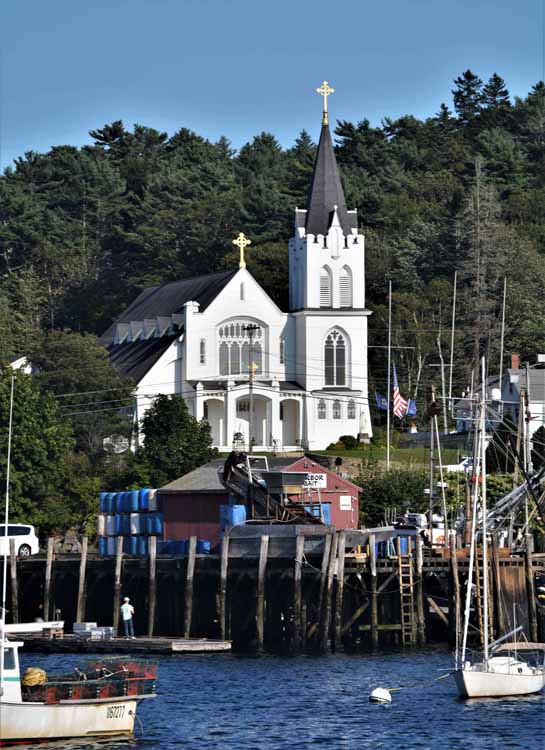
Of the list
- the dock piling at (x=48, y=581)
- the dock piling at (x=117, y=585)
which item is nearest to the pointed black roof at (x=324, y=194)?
the dock piling at (x=48, y=581)

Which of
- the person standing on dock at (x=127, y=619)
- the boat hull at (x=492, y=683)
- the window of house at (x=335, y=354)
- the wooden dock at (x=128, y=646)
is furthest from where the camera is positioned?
A: the window of house at (x=335, y=354)

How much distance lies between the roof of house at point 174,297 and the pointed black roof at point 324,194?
663 centimetres

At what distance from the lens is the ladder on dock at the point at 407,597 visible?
70.7 metres

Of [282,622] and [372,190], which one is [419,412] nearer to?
[372,190]

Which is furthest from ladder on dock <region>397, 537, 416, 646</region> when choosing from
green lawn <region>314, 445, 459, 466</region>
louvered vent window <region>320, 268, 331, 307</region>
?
louvered vent window <region>320, 268, 331, 307</region>

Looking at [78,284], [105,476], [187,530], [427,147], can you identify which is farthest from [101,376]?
[427,147]

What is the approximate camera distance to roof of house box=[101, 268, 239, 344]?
126 meters

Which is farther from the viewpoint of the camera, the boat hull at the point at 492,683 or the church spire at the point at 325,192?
the church spire at the point at 325,192

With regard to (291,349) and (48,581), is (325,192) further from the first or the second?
(48,581)

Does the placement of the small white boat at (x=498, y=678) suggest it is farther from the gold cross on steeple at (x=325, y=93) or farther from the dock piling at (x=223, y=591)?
the gold cross on steeple at (x=325, y=93)

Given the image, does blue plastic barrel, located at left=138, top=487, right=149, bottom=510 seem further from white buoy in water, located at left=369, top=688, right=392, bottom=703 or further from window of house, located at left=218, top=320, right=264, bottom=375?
window of house, located at left=218, top=320, right=264, bottom=375

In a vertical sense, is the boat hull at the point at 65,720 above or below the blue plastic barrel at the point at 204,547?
below

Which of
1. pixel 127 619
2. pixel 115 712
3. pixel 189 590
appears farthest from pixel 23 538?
pixel 115 712

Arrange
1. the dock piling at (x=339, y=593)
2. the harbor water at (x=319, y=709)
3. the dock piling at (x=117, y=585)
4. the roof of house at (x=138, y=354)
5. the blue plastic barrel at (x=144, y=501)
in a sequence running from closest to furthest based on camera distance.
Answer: the harbor water at (x=319, y=709) → the dock piling at (x=339, y=593) → the dock piling at (x=117, y=585) → the blue plastic barrel at (x=144, y=501) → the roof of house at (x=138, y=354)
